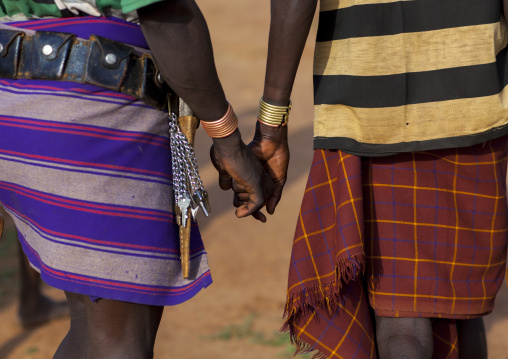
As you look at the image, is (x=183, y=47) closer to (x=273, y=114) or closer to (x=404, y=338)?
(x=273, y=114)

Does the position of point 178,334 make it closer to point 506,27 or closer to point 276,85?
point 276,85

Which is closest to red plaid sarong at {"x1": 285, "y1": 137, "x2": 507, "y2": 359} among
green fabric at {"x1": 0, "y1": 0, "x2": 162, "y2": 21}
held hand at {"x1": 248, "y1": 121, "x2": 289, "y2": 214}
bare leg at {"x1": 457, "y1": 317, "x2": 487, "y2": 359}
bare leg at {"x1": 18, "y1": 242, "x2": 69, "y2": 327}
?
held hand at {"x1": 248, "y1": 121, "x2": 289, "y2": 214}

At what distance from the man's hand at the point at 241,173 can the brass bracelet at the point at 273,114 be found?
0.51 ft

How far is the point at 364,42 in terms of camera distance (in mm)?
1971

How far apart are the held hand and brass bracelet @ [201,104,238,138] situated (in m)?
0.29

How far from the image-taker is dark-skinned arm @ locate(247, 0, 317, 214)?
1.94 meters

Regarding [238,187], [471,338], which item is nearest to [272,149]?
[238,187]

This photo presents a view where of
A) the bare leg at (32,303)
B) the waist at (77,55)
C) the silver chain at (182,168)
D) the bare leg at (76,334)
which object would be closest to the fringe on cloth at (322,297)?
the silver chain at (182,168)

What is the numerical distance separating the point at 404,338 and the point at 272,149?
29.1 inches

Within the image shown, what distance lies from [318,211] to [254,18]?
10.2 meters

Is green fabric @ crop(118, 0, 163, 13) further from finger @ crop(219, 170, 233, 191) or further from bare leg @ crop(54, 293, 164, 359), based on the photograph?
bare leg @ crop(54, 293, 164, 359)

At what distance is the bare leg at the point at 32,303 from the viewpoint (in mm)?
3510

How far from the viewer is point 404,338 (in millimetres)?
2111

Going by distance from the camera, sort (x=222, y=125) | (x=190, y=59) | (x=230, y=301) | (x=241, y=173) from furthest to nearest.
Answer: (x=230, y=301) < (x=241, y=173) < (x=222, y=125) < (x=190, y=59)
